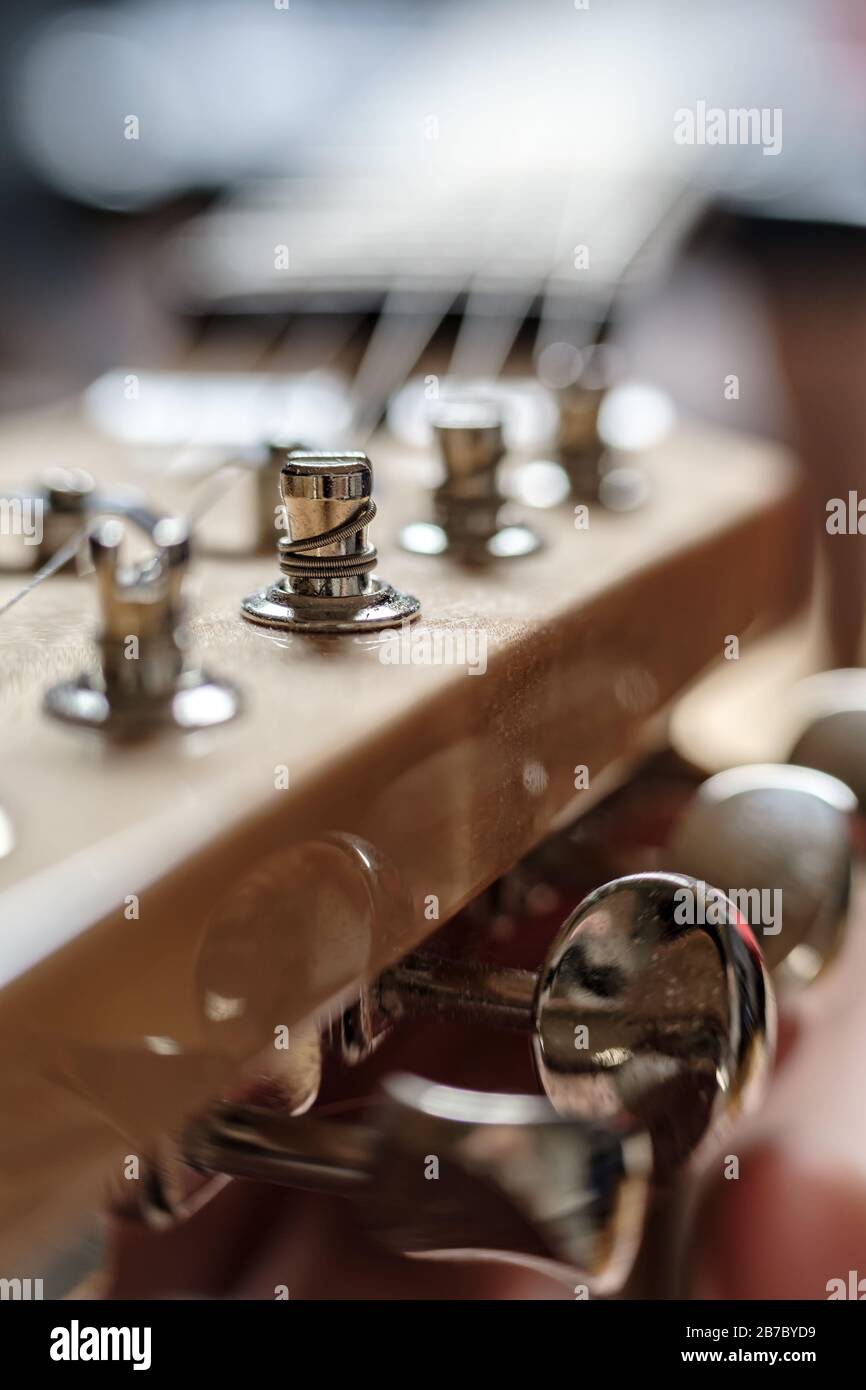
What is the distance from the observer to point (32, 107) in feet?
4.58

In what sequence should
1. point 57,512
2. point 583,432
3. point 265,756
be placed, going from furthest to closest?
point 583,432 → point 57,512 → point 265,756

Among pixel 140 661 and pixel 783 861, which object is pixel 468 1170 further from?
pixel 783 861

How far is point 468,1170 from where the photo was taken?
350mm

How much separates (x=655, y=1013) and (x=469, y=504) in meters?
0.24

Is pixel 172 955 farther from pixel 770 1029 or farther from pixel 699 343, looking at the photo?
pixel 699 343

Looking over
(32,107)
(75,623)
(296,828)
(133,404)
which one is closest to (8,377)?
(32,107)

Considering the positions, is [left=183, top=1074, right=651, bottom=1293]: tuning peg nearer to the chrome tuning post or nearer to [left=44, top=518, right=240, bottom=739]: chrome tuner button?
[left=44, top=518, right=240, bottom=739]: chrome tuner button

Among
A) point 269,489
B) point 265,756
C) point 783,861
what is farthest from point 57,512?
point 783,861

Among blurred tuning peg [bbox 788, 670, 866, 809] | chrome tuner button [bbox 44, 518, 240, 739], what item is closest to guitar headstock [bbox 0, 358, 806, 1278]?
chrome tuner button [bbox 44, 518, 240, 739]

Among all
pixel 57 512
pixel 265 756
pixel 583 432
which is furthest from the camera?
pixel 583 432

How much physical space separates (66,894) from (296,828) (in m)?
0.07

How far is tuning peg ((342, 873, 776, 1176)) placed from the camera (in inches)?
13.9

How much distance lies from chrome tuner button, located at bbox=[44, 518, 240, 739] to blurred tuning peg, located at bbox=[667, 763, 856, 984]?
29 cm

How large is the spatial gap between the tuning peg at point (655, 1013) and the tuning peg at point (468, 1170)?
0.04ft
